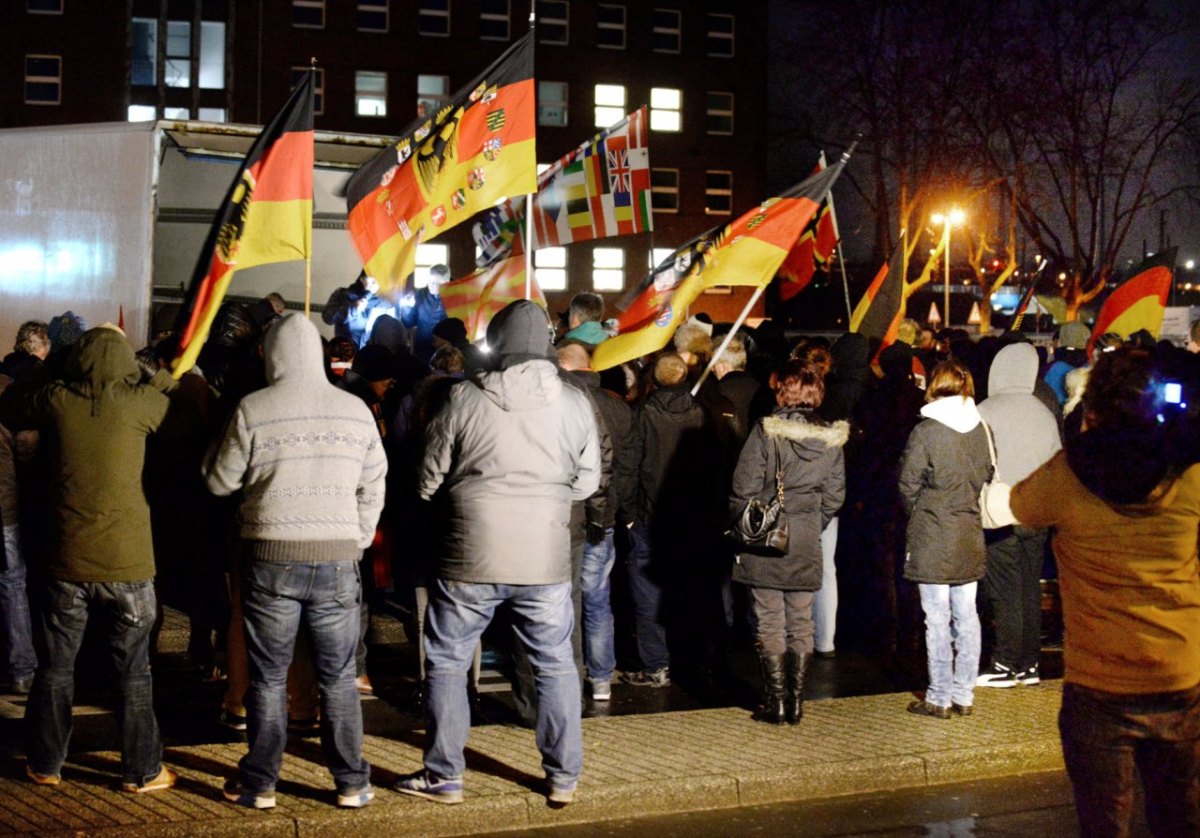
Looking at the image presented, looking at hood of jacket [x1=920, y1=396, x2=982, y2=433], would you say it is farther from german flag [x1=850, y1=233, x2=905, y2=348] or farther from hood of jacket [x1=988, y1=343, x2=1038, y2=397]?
german flag [x1=850, y1=233, x2=905, y2=348]

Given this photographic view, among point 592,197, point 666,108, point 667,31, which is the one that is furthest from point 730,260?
point 667,31

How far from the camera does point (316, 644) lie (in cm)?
605

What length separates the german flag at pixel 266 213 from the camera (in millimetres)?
7496

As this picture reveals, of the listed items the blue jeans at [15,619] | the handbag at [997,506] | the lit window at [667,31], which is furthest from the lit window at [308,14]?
the handbag at [997,506]

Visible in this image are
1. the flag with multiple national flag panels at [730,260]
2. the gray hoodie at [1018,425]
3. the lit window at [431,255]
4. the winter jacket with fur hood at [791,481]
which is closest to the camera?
the winter jacket with fur hood at [791,481]

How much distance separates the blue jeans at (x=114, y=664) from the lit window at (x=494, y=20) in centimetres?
4367

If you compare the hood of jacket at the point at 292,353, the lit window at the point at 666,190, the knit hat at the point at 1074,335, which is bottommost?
the hood of jacket at the point at 292,353

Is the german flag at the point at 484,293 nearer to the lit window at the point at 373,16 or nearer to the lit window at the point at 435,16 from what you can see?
the lit window at the point at 373,16

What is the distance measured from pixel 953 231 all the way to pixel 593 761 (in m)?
41.1

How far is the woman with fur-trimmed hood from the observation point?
25.4 ft

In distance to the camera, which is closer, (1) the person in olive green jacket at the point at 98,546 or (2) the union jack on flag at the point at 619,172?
(1) the person in olive green jacket at the point at 98,546

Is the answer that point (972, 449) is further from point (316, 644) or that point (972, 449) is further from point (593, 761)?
point (316, 644)

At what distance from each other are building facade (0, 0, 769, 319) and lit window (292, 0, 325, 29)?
0.15 feet

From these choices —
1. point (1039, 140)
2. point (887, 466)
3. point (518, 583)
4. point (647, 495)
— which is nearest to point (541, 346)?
point (518, 583)
